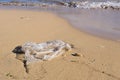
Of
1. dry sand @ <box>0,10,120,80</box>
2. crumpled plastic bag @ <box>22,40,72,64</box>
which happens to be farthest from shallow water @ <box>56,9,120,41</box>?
crumpled plastic bag @ <box>22,40,72,64</box>

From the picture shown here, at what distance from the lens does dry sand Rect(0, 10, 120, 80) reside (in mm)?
6680

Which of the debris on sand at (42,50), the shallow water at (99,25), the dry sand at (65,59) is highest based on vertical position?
the debris on sand at (42,50)

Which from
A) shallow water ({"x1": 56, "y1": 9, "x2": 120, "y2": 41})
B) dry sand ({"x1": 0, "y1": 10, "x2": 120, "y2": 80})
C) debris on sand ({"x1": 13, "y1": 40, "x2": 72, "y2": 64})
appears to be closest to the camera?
dry sand ({"x1": 0, "y1": 10, "x2": 120, "y2": 80})

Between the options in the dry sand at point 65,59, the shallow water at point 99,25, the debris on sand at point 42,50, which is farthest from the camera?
the shallow water at point 99,25

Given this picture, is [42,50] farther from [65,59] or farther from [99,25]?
[99,25]

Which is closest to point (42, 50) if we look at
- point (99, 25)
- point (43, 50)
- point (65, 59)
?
point (43, 50)

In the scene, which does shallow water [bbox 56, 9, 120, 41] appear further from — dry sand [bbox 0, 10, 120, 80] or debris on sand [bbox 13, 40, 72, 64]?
debris on sand [bbox 13, 40, 72, 64]

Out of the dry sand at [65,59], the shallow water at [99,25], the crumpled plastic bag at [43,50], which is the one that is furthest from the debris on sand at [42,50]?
the shallow water at [99,25]

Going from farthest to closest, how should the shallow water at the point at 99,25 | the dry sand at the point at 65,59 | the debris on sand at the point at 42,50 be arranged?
1. the shallow water at the point at 99,25
2. the debris on sand at the point at 42,50
3. the dry sand at the point at 65,59

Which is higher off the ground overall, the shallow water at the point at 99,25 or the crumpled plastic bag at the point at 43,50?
the crumpled plastic bag at the point at 43,50

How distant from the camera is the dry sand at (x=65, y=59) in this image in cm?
668

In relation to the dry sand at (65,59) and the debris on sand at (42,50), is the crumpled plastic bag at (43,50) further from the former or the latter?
the dry sand at (65,59)

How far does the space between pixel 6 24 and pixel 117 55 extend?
19.9ft

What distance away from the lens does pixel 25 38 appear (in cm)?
1011
